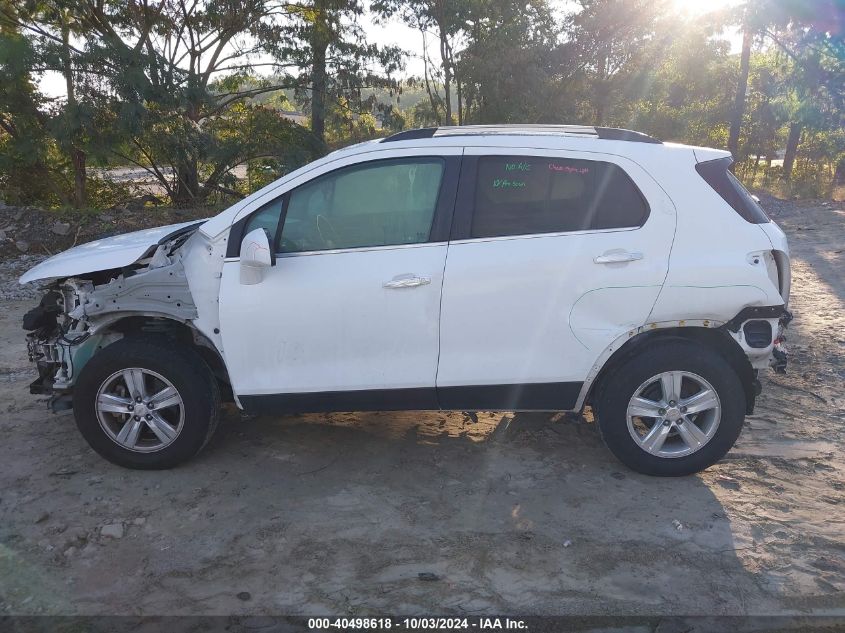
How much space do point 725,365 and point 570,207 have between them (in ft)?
4.00

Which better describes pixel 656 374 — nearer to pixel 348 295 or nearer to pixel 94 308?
pixel 348 295

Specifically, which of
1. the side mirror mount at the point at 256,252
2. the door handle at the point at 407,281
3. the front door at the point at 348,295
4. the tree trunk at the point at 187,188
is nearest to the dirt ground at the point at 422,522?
the front door at the point at 348,295

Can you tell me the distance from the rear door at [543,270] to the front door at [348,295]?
0.14m

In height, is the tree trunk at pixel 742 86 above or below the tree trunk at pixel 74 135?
above

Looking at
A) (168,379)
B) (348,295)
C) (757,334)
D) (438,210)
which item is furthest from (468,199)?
(168,379)

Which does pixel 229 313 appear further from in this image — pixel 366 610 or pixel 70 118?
pixel 70 118

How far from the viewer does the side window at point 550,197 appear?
3.88 m

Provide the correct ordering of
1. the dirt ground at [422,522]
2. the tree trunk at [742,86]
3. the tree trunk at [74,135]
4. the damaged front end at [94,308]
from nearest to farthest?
the dirt ground at [422,522] → the damaged front end at [94,308] → the tree trunk at [74,135] → the tree trunk at [742,86]

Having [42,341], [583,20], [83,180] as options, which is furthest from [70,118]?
[583,20]

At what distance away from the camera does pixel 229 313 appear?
3926 mm

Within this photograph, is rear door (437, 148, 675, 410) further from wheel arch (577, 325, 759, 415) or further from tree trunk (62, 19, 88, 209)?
tree trunk (62, 19, 88, 209)

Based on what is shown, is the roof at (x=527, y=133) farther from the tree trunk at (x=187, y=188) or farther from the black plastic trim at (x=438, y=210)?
the tree trunk at (x=187, y=188)

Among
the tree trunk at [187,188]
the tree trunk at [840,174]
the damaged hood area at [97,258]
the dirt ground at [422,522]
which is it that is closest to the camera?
the dirt ground at [422,522]

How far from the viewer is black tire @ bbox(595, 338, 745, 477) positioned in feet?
12.6
